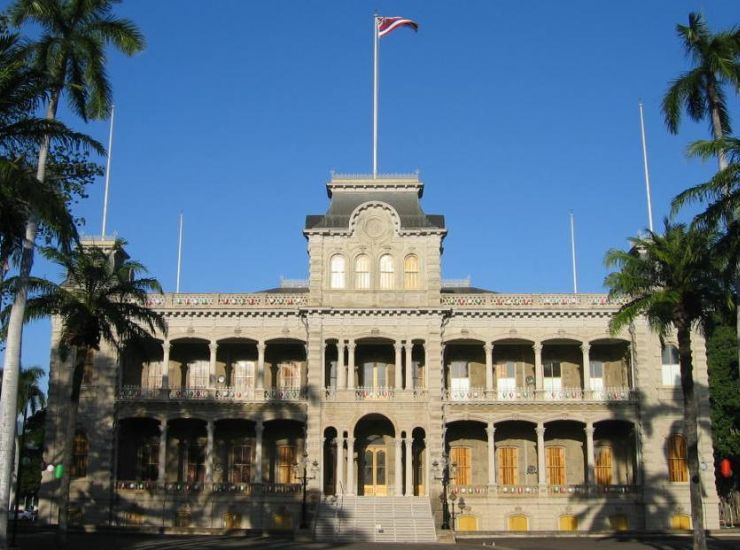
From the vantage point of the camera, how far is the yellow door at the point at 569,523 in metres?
46.9

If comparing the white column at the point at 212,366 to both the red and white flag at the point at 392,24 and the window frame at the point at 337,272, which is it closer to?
the window frame at the point at 337,272

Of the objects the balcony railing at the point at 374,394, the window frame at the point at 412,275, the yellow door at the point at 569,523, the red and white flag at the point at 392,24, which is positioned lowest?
the yellow door at the point at 569,523

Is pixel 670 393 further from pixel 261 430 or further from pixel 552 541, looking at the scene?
pixel 261 430

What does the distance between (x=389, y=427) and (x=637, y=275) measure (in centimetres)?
1877

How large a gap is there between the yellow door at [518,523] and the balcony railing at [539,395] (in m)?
5.90

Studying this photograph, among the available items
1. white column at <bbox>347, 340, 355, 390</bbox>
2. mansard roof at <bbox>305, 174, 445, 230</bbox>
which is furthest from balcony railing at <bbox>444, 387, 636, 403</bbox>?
mansard roof at <bbox>305, 174, 445, 230</bbox>

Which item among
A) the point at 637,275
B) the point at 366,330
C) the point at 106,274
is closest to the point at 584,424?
the point at 366,330

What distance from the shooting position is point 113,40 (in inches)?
1267

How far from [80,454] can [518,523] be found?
22.8 meters

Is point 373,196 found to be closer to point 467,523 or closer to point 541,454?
point 541,454

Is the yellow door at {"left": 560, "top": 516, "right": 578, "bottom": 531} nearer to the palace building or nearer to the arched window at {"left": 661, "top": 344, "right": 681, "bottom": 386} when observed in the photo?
the palace building

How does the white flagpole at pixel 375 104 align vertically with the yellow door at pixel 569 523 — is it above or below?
above

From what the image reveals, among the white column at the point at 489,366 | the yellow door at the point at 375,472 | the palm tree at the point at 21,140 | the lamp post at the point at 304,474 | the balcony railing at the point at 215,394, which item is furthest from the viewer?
the white column at the point at 489,366

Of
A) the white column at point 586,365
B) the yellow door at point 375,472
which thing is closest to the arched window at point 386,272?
the yellow door at point 375,472
